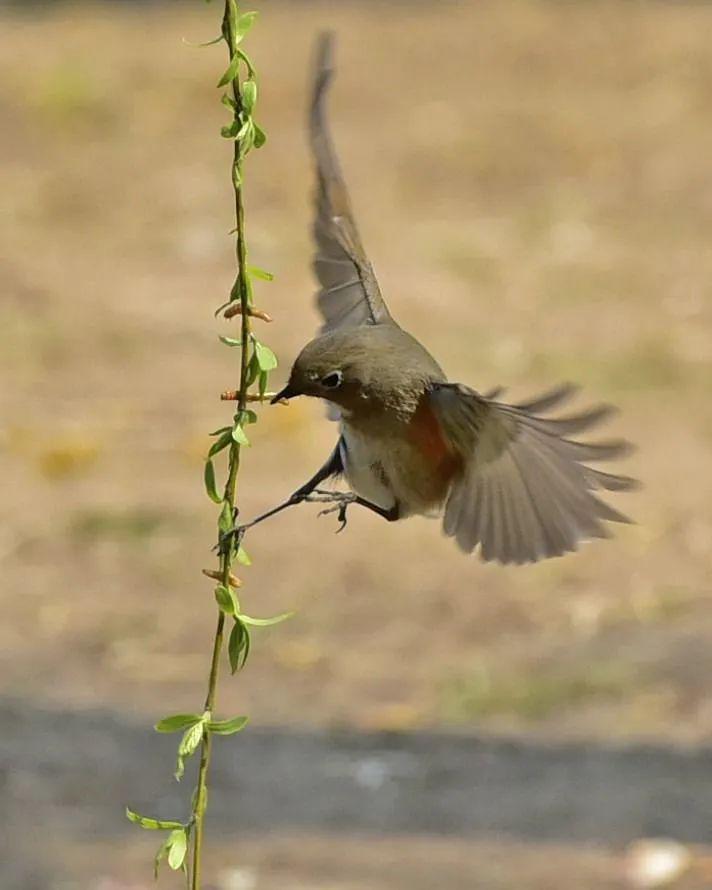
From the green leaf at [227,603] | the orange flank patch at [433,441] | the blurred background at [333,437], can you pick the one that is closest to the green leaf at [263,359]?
the green leaf at [227,603]

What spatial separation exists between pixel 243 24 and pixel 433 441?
1.12 metres

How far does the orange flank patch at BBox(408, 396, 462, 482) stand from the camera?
9.63ft

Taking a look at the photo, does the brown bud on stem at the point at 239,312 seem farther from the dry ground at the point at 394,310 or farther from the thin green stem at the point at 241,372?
the dry ground at the point at 394,310

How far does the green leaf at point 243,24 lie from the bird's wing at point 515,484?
85cm

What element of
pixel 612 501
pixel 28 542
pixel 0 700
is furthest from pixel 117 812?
pixel 612 501

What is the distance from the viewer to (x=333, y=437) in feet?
24.6

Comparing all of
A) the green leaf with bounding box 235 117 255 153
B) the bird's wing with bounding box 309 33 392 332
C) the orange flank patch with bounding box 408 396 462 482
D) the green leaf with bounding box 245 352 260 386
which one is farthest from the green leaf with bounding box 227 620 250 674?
the bird's wing with bounding box 309 33 392 332

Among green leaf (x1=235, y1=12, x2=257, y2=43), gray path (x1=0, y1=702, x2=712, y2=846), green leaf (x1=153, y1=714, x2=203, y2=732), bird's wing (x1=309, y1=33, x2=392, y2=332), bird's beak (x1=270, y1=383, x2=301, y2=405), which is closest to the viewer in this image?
green leaf (x1=235, y1=12, x2=257, y2=43)

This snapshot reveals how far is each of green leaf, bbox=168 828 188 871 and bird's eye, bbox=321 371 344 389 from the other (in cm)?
A: 82

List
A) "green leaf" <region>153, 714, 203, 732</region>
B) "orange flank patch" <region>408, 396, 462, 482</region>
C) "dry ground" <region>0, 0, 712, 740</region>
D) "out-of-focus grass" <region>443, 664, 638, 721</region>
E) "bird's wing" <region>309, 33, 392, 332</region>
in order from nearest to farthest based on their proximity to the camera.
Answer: "green leaf" <region>153, 714, 203, 732</region>
"orange flank patch" <region>408, 396, 462, 482</region>
"bird's wing" <region>309, 33, 392, 332</region>
"out-of-focus grass" <region>443, 664, 638, 721</region>
"dry ground" <region>0, 0, 712, 740</region>

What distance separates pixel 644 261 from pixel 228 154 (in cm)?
271

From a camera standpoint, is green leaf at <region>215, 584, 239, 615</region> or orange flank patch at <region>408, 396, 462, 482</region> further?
orange flank patch at <region>408, 396, 462, 482</region>

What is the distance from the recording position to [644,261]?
970 centimetres

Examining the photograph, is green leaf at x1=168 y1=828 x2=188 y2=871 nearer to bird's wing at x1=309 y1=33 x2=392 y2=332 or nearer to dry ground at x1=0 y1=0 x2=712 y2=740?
bird's wing at x1=309 y1=33 x2=392 y2=332
